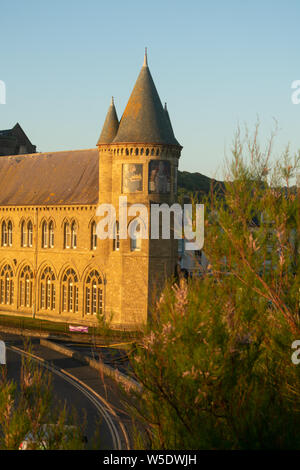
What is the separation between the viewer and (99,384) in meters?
31.0

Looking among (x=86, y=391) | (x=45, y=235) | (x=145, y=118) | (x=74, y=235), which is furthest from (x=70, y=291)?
(x=86, y=391)

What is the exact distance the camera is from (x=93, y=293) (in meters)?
49.0

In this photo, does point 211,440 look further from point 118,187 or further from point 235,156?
point 118,187

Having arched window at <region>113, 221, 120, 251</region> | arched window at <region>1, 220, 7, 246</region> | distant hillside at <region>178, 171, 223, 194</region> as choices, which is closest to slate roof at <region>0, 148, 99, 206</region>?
arched window at <region>1, 220, 7, 246</region>

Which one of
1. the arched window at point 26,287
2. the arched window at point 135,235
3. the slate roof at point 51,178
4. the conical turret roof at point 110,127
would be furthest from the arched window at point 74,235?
the conical turret roof at point 110,127

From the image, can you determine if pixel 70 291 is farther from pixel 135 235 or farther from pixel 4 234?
pixel 4 234

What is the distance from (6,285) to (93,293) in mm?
12146

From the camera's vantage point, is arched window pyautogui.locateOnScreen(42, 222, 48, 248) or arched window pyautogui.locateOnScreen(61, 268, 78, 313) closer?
arched window pyautogui.locateOnScreen(61, 268, 78, 313)

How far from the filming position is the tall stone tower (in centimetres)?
4422

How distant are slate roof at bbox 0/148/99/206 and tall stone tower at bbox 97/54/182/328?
201 inches

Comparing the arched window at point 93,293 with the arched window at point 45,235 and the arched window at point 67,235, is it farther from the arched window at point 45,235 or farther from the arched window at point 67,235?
the arched window at point 45,235

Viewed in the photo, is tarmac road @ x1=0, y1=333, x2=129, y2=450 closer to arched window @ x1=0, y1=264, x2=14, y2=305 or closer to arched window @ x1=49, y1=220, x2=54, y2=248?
arched window @ x1=49, y1=220, x2=54, y2=248
